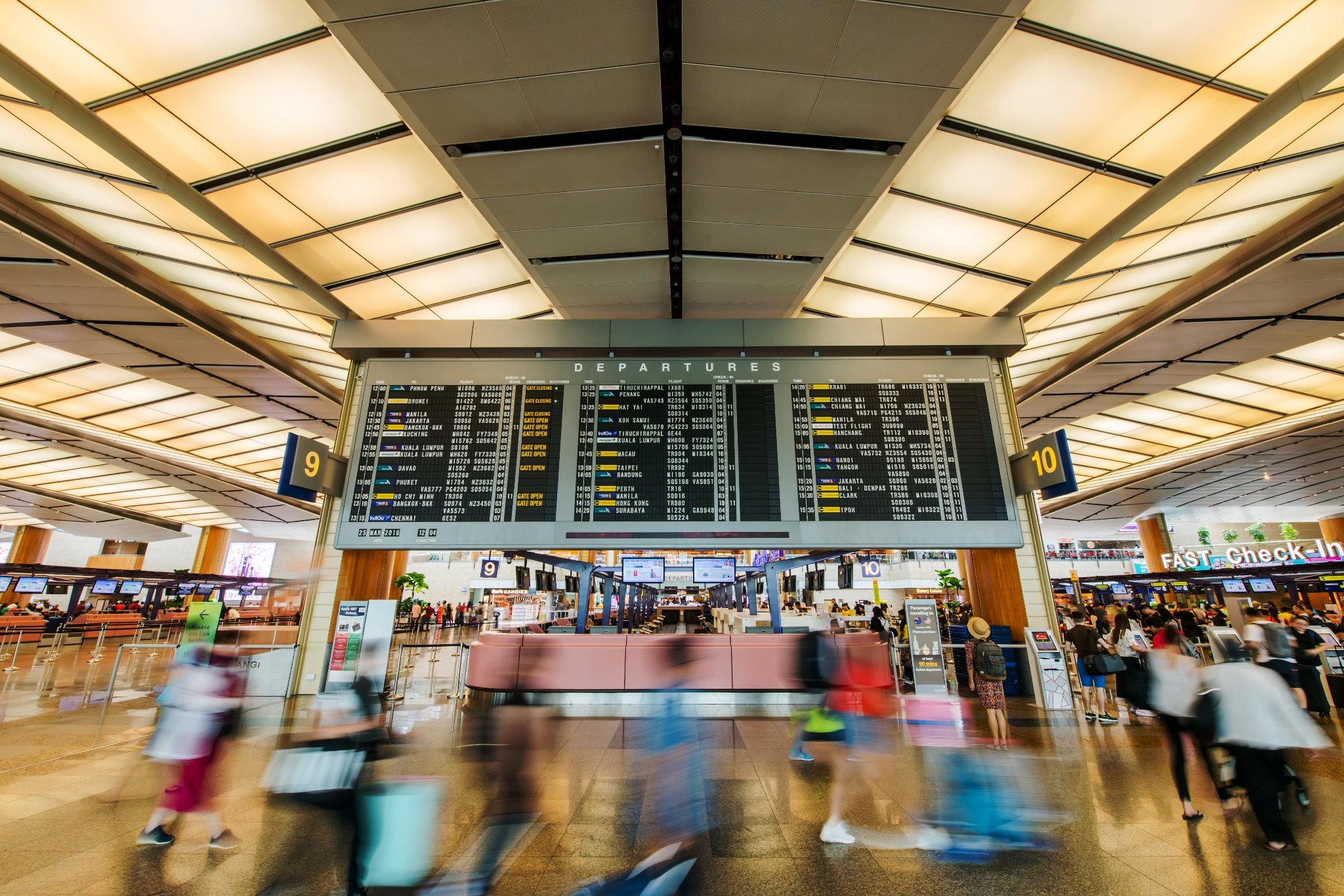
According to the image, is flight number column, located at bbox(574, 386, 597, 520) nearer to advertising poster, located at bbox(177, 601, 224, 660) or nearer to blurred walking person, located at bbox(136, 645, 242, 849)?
blurred walking person, located at bbox(136, 645, 242, 849)

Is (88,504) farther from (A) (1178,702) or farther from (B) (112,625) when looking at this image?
(A) (1178,702)

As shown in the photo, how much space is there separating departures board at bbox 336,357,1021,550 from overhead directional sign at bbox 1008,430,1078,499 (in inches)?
11.1

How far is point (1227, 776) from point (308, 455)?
1053 cm

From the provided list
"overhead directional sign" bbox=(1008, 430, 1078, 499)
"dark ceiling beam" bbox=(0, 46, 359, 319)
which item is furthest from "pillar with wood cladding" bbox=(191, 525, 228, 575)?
"overhead directional sign" bbox=(1008, 430, 1078, 499)

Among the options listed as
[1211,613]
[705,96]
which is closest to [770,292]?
[705,96]

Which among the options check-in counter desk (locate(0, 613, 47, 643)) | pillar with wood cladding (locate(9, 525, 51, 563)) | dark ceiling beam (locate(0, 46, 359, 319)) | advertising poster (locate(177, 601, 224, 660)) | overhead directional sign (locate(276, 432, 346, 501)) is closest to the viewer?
dark ceiling beam (locate(0, 46, 359, 319))

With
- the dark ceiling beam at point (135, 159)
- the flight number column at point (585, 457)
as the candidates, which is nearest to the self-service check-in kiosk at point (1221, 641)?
the flight number column at point (585, 457)

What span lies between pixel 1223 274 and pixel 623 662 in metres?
10.3

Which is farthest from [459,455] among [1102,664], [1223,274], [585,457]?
[1223,274]

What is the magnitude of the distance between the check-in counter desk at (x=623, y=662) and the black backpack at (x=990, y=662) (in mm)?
1716

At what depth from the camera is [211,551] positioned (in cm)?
3153

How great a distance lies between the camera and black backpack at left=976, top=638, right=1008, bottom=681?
6660 mm

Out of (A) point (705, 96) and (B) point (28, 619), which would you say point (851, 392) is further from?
(B) point (28, 619)

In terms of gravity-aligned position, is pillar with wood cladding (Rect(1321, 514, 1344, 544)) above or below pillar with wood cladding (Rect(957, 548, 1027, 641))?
above
